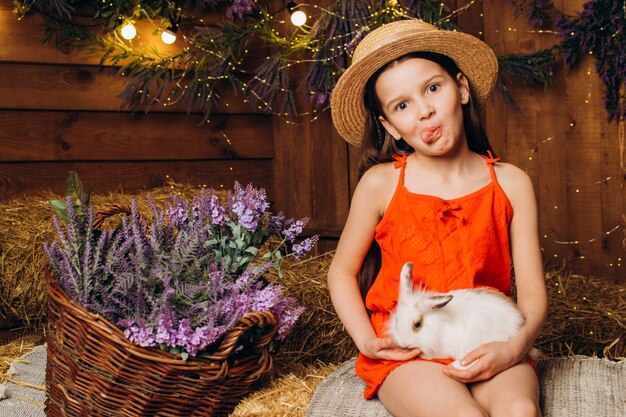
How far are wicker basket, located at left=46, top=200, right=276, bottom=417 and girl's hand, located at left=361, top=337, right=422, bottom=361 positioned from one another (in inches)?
10.2

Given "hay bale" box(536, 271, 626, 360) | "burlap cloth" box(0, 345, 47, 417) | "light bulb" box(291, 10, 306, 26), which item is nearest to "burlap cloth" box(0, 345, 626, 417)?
"hay bale" box(536, 271, 626, 360)

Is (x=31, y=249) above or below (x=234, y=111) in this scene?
below

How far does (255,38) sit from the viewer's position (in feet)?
13.0

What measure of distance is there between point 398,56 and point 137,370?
3.20 ft

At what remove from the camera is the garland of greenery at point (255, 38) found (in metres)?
3.07

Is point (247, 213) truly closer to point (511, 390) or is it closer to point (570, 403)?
point (511, 390)

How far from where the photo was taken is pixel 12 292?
2.85m

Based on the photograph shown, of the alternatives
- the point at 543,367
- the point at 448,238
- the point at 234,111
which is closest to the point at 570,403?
the point at 543,367

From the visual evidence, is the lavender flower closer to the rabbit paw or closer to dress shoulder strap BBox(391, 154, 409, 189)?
dress shoulder strap BBox(391, 154, 409, 189)

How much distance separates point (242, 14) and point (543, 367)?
2.59m

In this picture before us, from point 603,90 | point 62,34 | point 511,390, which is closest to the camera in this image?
point 511,390

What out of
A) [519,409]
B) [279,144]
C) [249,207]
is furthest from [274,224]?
[279,144]

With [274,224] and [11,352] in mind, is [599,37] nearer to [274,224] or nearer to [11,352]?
[274,224]

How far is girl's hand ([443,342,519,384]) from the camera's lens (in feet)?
5.04
